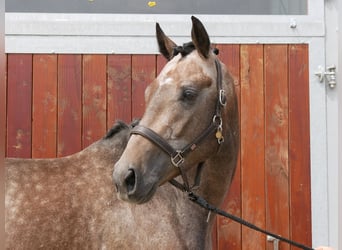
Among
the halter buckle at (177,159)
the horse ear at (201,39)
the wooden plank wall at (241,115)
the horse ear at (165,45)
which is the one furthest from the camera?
the wooden plank wall at (241,115)

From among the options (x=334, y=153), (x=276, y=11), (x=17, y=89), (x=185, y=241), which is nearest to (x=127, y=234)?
(x=185, y=241)

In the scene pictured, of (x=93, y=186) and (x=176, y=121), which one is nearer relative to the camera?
(x=176, y=121)

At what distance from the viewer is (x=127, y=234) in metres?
2.15

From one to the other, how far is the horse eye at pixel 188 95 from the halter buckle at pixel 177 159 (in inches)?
9.2

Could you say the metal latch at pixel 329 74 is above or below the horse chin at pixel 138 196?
above

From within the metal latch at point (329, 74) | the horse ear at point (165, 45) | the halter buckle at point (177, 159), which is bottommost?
the halter buckle at point (177, 159)

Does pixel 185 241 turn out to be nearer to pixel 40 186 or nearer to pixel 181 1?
pixel 40 186

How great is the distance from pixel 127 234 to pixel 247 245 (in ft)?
4.30

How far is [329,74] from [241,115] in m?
0.70

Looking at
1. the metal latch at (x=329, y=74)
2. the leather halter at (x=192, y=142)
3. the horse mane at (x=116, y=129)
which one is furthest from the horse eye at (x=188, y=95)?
the metal latch at (x=329, y=74)

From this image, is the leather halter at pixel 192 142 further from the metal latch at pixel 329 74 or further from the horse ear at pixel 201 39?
the metal latch at pixel 329 74

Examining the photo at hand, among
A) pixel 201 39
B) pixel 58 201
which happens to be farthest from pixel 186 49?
pixel 58 201

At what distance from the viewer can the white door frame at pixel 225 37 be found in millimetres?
3199

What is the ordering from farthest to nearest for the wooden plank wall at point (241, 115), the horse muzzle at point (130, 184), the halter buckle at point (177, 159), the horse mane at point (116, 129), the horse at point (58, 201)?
the wooden plank wall at point (241, 115) → the horse mane at point (116, 129) → the horse at point (58, 201) → the halter buckle at point (177, 159) → the horse muzzle at point (130, 184)
